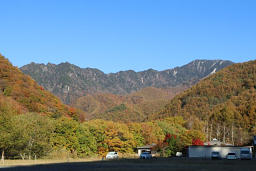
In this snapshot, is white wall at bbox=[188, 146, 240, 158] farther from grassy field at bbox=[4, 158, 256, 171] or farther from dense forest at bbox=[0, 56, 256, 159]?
grassy field at bbox=[4, 158, 256, 171]

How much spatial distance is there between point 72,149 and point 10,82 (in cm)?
5837

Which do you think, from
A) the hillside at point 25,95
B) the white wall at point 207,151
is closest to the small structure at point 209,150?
the white wall at point 207,151

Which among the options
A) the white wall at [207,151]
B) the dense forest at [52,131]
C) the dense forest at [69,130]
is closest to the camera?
the dense forest at [52,131]

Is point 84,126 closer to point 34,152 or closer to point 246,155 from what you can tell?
point 34,152

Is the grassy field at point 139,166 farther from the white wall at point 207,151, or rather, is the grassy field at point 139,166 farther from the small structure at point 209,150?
the white wall at point 207,151

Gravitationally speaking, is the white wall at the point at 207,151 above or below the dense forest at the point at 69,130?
below

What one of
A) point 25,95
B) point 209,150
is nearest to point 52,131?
point 209,150

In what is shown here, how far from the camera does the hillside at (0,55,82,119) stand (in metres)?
129

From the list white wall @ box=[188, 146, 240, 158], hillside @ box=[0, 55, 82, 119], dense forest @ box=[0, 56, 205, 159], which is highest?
hillside @ box=[0, 55, 82, 119]

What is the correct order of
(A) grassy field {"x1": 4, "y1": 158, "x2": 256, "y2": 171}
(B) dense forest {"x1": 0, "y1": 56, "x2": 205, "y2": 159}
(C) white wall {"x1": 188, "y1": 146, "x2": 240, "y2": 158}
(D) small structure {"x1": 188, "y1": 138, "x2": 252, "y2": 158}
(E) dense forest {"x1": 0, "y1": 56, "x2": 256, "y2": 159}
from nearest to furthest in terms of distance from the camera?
(A) grassy field {"x1": 4, "y1": 158, "x2": 256, "y2": 171} < (B) dense forest {"x1": 0, "y1": 56, "x2": 205, "y2": 159} < (E) dense forest {"x1": 0, "y1": 56, "x2": 256, "y2": 159} < (D) small structure {"x1": 188, "y1": 138, "x2": 252, "y2": 158} < (C) white wall {"x1": 188, "y1": 146, "x2": 240, "y2": 158}

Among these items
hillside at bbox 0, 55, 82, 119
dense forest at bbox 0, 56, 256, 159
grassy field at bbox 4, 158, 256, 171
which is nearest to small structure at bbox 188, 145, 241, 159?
dense forest at bbox 0, 56, 256, 159

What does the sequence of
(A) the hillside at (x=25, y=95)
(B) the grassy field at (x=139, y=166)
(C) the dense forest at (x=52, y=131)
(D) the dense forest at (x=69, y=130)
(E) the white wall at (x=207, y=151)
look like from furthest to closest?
(A) the hillside at (x=25, y=95) < (E) the white wall at (x=207, y=151) < (D) the dense forest at (x=69, y=130) < (C) the dense forest at (x=52, y=131) < (B) the grassy field at (x=139, y=166)

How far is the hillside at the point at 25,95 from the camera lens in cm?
12912

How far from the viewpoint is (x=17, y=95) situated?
135 meters
